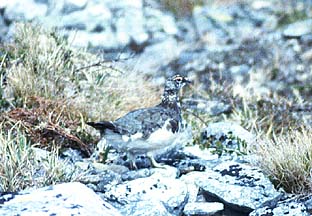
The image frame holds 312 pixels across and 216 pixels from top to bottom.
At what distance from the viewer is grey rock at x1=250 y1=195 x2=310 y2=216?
545 cm

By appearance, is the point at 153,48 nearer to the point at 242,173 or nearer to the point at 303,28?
the point at 303,28

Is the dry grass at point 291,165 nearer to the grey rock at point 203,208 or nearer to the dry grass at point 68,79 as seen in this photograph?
the grey rock at point 203,208

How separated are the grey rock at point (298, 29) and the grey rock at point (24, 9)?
15.4 ft

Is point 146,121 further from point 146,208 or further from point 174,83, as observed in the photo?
point 146,208

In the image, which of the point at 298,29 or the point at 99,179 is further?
the point at 298,29

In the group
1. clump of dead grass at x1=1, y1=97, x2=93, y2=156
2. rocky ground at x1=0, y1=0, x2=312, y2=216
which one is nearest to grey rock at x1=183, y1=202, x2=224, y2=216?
rocky ground at x1=0, y1=0, x2=312, y2=216

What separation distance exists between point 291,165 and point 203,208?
80cm

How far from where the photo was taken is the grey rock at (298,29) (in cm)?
1451

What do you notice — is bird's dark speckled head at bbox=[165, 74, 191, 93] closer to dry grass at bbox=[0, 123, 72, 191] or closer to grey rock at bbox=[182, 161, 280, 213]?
grey rock at bbox=[182, 161, 280, 213]

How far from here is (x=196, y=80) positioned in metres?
11.5

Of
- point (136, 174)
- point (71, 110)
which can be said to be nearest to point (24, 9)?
point (71, 110)

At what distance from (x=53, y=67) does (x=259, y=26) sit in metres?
8.84

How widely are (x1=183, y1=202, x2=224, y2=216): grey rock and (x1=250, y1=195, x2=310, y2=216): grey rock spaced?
25 centimetres

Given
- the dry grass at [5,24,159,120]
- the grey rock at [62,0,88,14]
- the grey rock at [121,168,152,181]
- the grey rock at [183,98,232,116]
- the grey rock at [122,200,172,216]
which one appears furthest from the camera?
the grey rock at [62,0,88,14]
